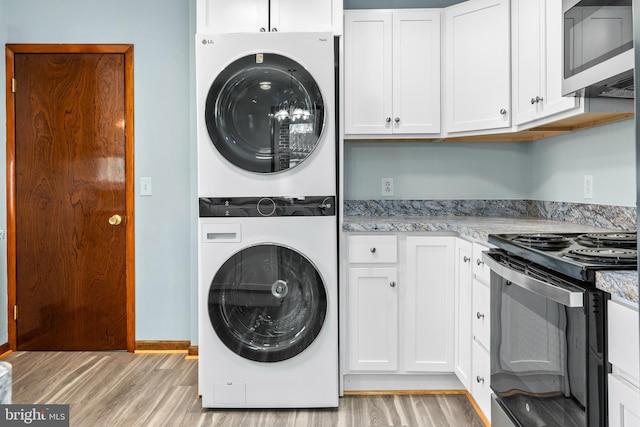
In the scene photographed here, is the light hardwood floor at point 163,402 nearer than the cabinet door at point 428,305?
Yes

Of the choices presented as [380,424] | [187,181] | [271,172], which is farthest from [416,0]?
[380,424]

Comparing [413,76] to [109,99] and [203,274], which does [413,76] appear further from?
[109,99]

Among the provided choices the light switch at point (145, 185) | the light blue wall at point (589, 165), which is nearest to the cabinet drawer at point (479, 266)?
the light blue wall at point (589, 165)

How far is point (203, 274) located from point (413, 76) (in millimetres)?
Answer: 1541

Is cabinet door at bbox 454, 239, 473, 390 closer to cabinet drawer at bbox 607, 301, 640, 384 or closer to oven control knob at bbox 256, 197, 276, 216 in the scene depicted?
oven control knob at bbox 256, 197, 276, 216

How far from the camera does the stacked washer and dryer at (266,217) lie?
2275mm

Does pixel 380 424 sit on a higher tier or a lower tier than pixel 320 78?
lower

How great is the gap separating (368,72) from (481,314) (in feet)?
4.63

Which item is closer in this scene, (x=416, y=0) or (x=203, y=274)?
(x=203, y=274)

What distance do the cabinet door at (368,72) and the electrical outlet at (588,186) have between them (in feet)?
3.31

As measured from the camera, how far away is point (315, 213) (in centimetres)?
229

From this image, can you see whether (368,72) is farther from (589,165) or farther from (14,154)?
(14,154)

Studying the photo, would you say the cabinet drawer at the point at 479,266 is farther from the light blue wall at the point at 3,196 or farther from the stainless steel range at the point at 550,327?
the light blue wall at the point at 3,196

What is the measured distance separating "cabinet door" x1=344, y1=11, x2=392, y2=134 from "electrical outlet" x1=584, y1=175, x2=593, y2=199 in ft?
3.31
